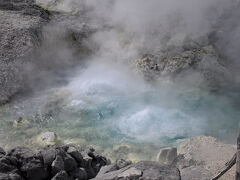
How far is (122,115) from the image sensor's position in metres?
6.86

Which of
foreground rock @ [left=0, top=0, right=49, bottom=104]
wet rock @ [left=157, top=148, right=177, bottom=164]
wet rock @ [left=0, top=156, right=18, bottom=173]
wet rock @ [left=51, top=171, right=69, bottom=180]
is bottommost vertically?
wet rock @ [left=157, top=148, right=177, bottom=164]

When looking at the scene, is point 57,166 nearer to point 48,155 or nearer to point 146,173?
point 48,155

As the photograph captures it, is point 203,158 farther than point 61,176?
Yes

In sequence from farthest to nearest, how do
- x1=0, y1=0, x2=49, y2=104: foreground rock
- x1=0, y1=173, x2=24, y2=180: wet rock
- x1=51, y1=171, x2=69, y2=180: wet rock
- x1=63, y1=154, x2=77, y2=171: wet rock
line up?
x1=0, y1=0, x2=49, y2=104: foreground rock → x1=63, y1=154, x2=77, y2=171: wet rock → x1=51, y1=171, x2=69, y2=180: wet rock → x1=0, y1=173, x2=24, y2=180: wet rock

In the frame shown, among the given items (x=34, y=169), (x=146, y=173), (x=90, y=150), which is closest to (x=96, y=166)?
(x=90, y=150)

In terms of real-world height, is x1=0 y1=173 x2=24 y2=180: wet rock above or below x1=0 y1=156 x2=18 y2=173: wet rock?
below

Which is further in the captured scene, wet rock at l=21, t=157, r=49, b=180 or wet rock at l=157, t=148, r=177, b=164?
wet rock at l=157, t=148, r=177, b=164

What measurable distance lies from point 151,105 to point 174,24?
3438 millimetres

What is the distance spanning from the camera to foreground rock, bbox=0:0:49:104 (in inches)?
315

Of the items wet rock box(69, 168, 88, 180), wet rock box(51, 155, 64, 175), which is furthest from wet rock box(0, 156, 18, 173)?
wet rock box(69, 168, 88, 180)

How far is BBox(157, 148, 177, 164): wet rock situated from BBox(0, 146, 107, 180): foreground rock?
131 cm

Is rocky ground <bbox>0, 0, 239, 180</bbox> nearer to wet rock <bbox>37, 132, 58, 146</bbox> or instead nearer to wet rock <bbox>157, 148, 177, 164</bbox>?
wet rock <bbox>157, 148, 177, 164</bbox>

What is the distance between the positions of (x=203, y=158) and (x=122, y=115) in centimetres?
256

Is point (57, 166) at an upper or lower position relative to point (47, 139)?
upper
